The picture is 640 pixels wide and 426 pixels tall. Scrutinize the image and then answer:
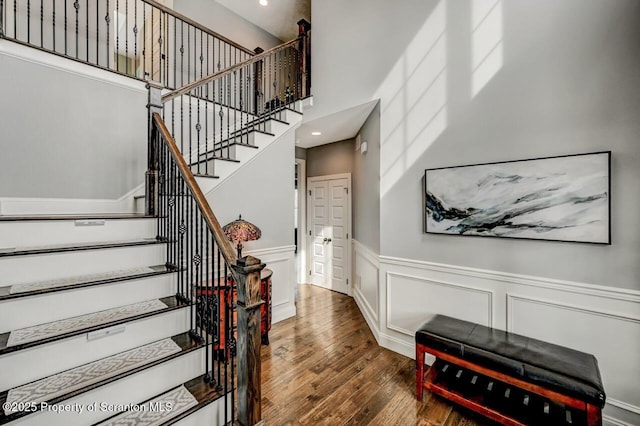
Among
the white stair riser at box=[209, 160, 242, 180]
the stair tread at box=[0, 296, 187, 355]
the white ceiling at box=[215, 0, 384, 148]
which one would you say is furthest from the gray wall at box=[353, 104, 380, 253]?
the stair tread at box=[0, 296, 187, 355]

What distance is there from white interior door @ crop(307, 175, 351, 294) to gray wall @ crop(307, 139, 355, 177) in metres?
0.14

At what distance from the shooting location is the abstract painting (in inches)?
74.1

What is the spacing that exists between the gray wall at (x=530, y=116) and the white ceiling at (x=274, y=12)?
272cm

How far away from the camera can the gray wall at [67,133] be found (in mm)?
2537

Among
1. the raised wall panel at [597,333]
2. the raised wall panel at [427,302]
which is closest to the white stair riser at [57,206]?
the raised wall panel at [427,302]

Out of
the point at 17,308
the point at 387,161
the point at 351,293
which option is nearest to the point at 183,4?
the point at 387,161

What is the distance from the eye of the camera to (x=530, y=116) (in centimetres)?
216

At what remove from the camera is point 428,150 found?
8.95 feet

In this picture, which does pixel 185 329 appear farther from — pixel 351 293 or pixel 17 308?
pixel 351 293

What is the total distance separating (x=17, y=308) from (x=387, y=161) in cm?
304

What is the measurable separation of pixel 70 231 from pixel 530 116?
3.49 meters

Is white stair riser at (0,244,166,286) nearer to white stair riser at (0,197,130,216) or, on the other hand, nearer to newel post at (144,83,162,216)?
newel post at (144,83,162,216)

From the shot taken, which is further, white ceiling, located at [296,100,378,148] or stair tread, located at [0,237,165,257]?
white ceiling, located at [296,100,378,148]

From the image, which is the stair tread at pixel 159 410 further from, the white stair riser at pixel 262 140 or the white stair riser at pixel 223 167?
the white stair riser at pixel 262 140
